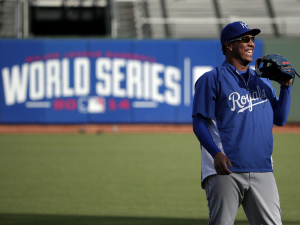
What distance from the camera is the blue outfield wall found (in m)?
18.8

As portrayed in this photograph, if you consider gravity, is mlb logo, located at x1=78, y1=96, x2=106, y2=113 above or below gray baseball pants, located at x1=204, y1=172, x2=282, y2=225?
above

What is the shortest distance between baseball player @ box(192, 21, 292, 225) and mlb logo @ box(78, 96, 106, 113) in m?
15.5

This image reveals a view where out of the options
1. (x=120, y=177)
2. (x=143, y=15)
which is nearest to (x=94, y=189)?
(x=120, y=177)

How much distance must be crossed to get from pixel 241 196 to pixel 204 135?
0.52m

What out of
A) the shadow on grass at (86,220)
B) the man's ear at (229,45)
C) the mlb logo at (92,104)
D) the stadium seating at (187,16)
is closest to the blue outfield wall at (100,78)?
the mlb logo at (92,104)

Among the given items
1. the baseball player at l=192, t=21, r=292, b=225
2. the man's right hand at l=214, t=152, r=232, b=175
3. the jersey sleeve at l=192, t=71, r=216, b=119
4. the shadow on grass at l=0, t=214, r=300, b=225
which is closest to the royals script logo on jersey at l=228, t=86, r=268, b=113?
the baseball player at l=192, t=21, r=292, b=225

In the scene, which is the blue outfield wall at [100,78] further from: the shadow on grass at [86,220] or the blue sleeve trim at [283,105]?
the blue sleeve trim at [283,105]

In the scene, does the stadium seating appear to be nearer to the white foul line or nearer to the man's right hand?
the white foul line

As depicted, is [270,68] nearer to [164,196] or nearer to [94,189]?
[164,196]

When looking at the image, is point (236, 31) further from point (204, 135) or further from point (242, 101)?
point (204, 135)

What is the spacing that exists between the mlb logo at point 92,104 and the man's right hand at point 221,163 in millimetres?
15788

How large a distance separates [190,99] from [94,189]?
1146 centimetres

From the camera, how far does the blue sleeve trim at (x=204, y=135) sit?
11.0ft

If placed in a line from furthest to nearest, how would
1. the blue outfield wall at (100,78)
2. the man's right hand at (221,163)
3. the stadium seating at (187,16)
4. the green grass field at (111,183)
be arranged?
the stadium seating at (187,16) < the blue outfield wall at (100,78) < the green grass field at (111,183) < the man's right hand at (221,163)
